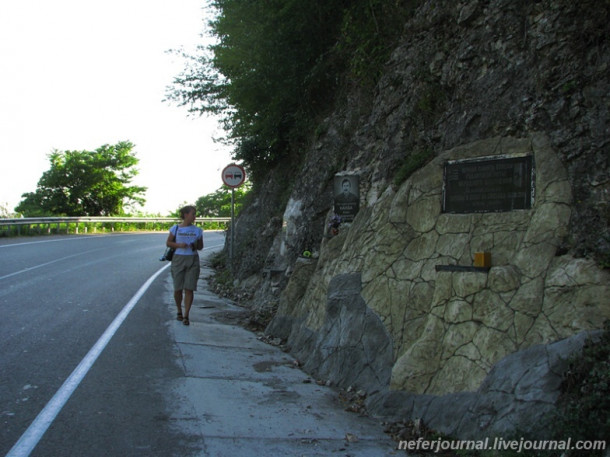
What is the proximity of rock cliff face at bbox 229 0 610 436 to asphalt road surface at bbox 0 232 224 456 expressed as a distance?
2033 mm

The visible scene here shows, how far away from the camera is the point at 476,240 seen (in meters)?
5.61

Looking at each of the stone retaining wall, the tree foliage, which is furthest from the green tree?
the stone retaining wall

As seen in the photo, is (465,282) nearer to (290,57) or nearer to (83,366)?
(83,366)

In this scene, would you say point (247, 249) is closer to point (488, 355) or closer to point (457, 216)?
point (457, 216)

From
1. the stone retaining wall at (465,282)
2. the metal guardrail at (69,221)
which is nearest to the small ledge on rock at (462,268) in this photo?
A: the stone retaining wall at (465,282)

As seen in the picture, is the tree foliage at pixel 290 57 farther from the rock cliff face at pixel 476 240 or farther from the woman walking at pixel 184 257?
the woman walking at pixel 184 257

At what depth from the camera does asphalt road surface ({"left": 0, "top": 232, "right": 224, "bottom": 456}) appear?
4297mm

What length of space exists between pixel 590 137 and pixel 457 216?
1.47 m

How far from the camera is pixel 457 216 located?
594 cm

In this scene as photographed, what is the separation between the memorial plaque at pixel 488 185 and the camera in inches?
216

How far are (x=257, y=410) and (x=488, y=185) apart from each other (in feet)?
10.6

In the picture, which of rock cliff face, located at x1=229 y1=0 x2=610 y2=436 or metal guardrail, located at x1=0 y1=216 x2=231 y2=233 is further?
metal guardrail, located at x1=0 y1=216 x2=231 y2=233

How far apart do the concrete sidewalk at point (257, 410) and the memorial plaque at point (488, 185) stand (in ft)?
8.01

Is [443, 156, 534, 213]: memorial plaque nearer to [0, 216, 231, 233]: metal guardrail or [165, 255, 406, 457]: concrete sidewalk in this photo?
[165, 255, 406, 457]: concrete sidewalk
